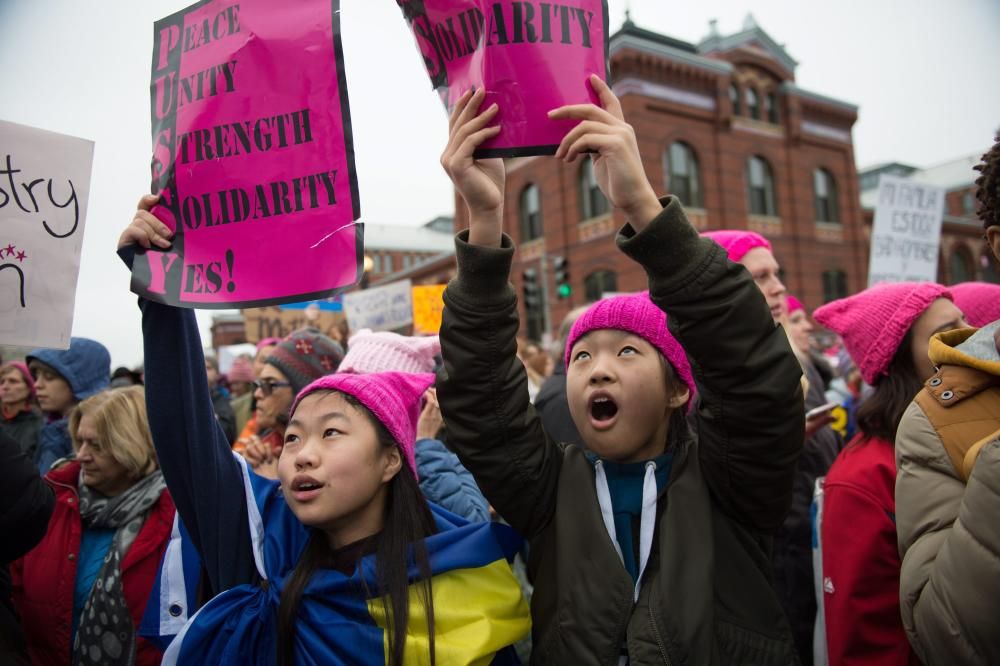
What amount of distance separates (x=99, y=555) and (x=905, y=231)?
628 cm

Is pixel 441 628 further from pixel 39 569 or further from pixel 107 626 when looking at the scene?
pixel 39 569

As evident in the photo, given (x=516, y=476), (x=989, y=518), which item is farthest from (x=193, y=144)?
(x=989, y=518)

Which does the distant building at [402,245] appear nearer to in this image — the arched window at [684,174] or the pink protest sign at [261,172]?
the arched window at [684,174]

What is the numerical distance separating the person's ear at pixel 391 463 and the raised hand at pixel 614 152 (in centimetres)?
104

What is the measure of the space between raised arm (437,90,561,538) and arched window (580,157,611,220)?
19003 millimetres

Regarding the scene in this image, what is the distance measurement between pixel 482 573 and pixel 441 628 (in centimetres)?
18

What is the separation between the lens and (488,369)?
1.61m

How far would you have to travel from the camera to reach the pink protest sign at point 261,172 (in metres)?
1.71

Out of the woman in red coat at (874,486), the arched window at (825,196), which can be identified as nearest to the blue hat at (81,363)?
the woman in red coat at (874,486)

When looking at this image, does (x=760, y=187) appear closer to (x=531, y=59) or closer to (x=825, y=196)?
(x=825, y=196)

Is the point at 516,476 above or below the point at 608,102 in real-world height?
below

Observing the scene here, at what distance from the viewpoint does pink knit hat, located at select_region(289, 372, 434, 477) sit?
1.93 meters

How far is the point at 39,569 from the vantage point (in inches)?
88.9

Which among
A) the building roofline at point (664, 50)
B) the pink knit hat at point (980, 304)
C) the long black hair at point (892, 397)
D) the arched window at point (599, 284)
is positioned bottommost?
the long black hair at point (892, 397)
